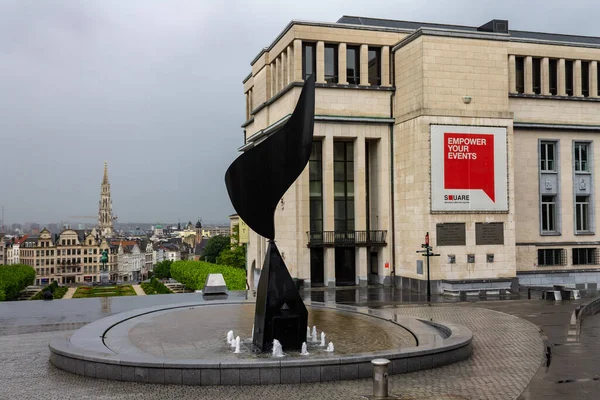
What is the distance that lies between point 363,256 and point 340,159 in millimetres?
7686

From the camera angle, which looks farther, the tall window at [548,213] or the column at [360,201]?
the tall window at [548,213]

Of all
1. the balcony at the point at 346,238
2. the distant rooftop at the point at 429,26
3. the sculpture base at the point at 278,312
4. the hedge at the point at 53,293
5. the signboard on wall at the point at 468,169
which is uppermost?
the distant rooftop at the point at 429,26

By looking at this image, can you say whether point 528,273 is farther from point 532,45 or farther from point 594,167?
point 532,45

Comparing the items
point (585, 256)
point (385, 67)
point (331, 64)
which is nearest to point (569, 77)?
point (585, 256)

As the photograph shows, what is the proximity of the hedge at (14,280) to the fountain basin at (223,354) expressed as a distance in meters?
36.7

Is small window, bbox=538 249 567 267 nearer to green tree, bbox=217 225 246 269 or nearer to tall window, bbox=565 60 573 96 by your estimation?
tall window, bbox=565 60 573 96

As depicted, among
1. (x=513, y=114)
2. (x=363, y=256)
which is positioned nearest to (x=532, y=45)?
(x=513, y=114)

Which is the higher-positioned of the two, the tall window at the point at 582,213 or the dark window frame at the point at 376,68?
the dark window frame at the point at 376,68

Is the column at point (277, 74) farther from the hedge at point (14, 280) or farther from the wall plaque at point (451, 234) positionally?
the hedge at point (14, 280)

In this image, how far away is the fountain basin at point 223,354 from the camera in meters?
14.4

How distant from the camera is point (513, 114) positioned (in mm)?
40500

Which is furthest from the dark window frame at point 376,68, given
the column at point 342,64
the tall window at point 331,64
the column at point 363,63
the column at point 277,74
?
the column at point 277,74

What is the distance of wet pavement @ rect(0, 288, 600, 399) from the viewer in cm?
1375

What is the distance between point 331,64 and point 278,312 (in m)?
28.3
